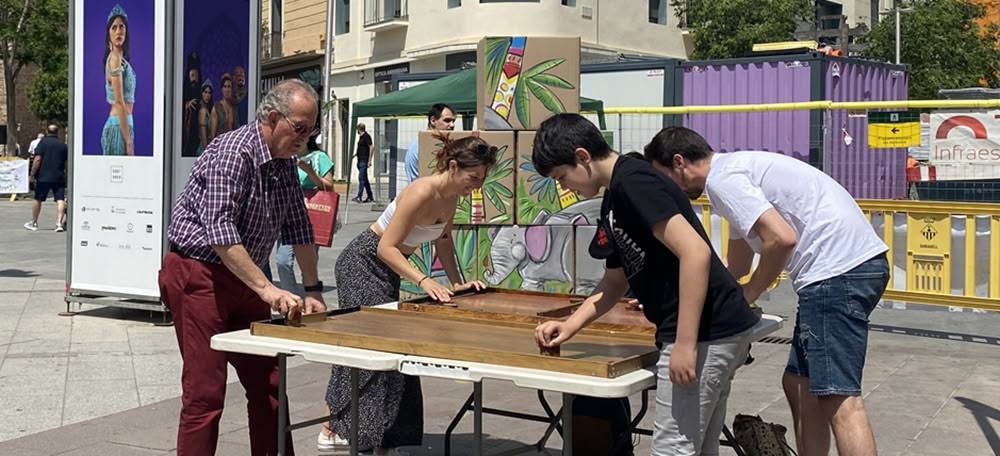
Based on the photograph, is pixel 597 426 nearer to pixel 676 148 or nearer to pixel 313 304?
pixel 313 304

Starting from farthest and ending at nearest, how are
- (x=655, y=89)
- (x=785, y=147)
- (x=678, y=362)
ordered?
(x=655, y=89), (x=785, y=147), (x=678, y=362)

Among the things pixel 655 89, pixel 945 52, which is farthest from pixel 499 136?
pixel 945 52

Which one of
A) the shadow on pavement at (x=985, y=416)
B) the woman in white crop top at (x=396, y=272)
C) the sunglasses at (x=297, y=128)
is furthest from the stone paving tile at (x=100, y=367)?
the shadow on pavement at (x=985, y=416)

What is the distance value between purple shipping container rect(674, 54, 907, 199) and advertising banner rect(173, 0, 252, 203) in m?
4.51

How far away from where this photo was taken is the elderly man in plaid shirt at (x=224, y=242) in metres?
4.12

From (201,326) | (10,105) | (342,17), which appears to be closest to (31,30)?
(10,105)

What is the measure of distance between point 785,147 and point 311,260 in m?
7.21

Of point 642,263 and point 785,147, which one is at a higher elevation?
point 785,147

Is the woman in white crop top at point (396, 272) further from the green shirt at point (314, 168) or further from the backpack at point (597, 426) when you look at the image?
the green shirt at point (314, 168)

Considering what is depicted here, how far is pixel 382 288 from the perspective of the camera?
208 inches

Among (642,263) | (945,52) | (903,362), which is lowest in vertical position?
(903,362)

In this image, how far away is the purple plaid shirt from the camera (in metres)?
4.11

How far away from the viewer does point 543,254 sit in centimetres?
917

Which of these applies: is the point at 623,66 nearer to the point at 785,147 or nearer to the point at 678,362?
the point at 785,147
